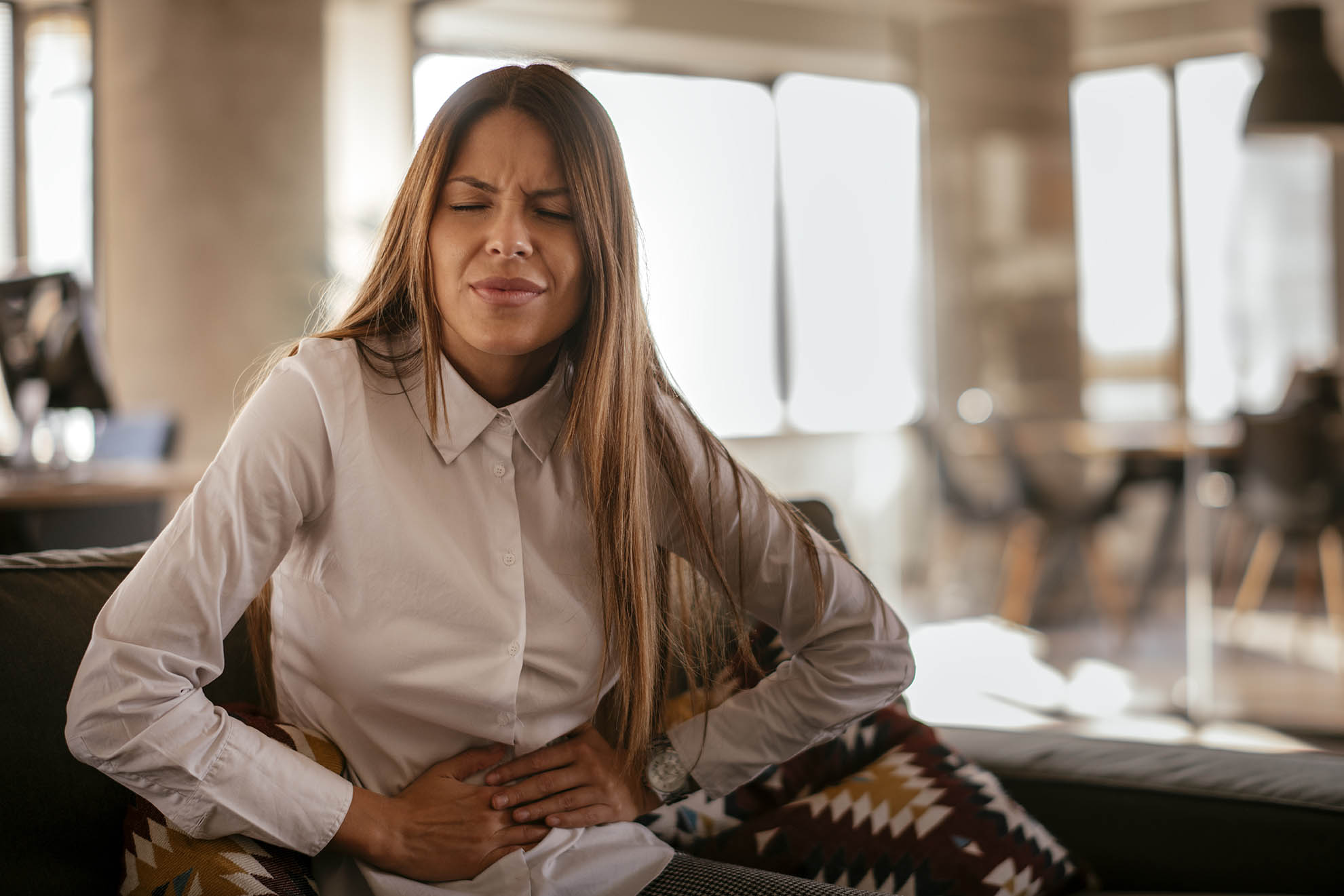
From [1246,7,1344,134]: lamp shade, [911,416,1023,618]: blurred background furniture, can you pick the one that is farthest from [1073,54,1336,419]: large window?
[1246,7,1344,134]: lamp shade

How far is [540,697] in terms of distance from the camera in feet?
3.81

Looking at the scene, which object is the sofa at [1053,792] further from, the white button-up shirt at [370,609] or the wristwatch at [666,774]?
the wristwatch at [666,774]

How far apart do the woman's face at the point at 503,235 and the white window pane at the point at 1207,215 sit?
5104mm

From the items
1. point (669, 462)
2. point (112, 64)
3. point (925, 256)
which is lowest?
point (669, 462)

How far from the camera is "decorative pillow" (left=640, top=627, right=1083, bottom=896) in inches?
55.3

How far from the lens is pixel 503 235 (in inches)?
43.9

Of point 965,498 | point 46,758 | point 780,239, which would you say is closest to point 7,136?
point 780,239

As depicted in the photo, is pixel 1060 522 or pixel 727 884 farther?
pixel 1060 522

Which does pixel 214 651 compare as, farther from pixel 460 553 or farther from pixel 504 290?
pixel 504 290

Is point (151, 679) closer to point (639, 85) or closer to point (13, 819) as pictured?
point (13, 819)

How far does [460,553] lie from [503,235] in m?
0.30

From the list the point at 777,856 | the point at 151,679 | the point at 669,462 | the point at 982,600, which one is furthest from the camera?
the point at 982,600

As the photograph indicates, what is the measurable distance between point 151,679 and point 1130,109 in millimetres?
5650

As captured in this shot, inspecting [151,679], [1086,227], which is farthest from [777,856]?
[1086,227]
